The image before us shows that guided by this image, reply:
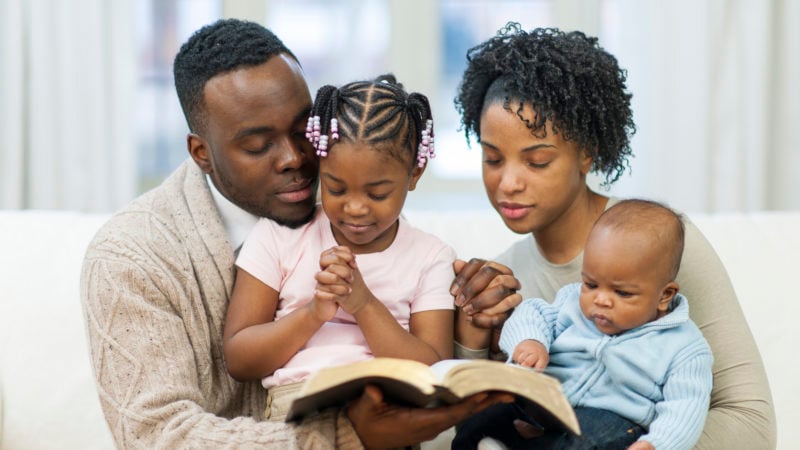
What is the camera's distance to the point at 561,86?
1.97 metres

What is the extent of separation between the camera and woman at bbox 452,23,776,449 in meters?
1.90

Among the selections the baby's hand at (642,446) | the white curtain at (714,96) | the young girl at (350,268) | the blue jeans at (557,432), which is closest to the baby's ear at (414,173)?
the young girl at (350,268)

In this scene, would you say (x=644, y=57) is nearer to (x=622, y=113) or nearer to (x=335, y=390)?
(x=622, y=113)

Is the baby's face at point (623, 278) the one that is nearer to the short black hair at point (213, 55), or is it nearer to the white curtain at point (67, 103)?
the short black hair at point (213, 55)

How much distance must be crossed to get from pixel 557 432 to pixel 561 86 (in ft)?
2.32

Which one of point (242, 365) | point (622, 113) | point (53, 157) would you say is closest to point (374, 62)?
point (53, 157)

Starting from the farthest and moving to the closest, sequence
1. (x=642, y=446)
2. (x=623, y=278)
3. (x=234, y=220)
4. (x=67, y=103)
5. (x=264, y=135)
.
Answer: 1. (x=67, y=103)
2. (x=234, y=220)
3. (x=264, y=135)
4. (x=623, y=278)
5. (x=642, y=446)

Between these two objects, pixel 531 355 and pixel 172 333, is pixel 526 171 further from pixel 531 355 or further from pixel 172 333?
pixel 172 333

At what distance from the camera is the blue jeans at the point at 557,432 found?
171 centimetres

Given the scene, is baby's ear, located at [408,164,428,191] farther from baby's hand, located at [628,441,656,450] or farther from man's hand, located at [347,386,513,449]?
baby's hand, located at [628,441,656,450]

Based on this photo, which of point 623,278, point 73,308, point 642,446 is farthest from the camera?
point 73,308

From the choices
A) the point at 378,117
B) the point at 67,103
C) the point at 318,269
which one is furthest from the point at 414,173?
the point at 67,103

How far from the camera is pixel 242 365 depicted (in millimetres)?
1841

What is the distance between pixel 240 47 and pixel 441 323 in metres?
0.69
